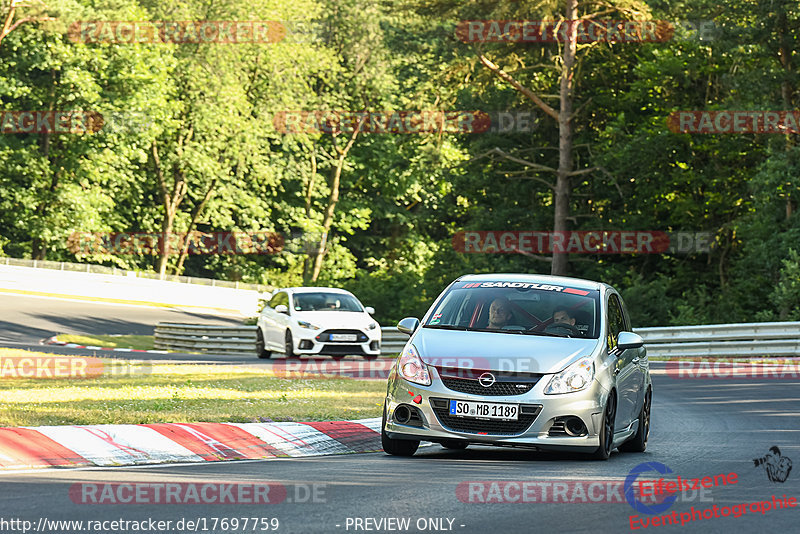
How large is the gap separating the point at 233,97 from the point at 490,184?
2532 cm

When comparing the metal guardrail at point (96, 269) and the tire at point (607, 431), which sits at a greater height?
the tire at point (607, 431)

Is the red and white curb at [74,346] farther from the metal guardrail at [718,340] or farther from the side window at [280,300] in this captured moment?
the metal guardrail at [718,340]

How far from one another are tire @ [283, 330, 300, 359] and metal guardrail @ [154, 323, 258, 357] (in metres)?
7.59

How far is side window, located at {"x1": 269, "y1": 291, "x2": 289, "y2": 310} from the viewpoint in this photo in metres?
29.3

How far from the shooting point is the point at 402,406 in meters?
10.5

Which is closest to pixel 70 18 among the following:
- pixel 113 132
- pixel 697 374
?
pixel 113 132

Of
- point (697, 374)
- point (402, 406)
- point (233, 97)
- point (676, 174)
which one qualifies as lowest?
point (697, 374)

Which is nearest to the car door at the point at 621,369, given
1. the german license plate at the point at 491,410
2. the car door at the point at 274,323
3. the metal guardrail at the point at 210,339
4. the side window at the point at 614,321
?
the side window at the point at 614,321

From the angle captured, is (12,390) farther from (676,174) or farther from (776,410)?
(676,174)

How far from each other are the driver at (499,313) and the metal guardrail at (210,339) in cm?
2498

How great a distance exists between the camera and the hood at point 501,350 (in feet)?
34.0

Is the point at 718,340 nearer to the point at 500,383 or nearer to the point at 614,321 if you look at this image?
the point at 614,321

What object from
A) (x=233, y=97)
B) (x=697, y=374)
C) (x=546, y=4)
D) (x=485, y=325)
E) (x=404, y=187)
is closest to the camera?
(x=485, y=325)

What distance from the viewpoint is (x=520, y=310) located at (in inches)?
457
